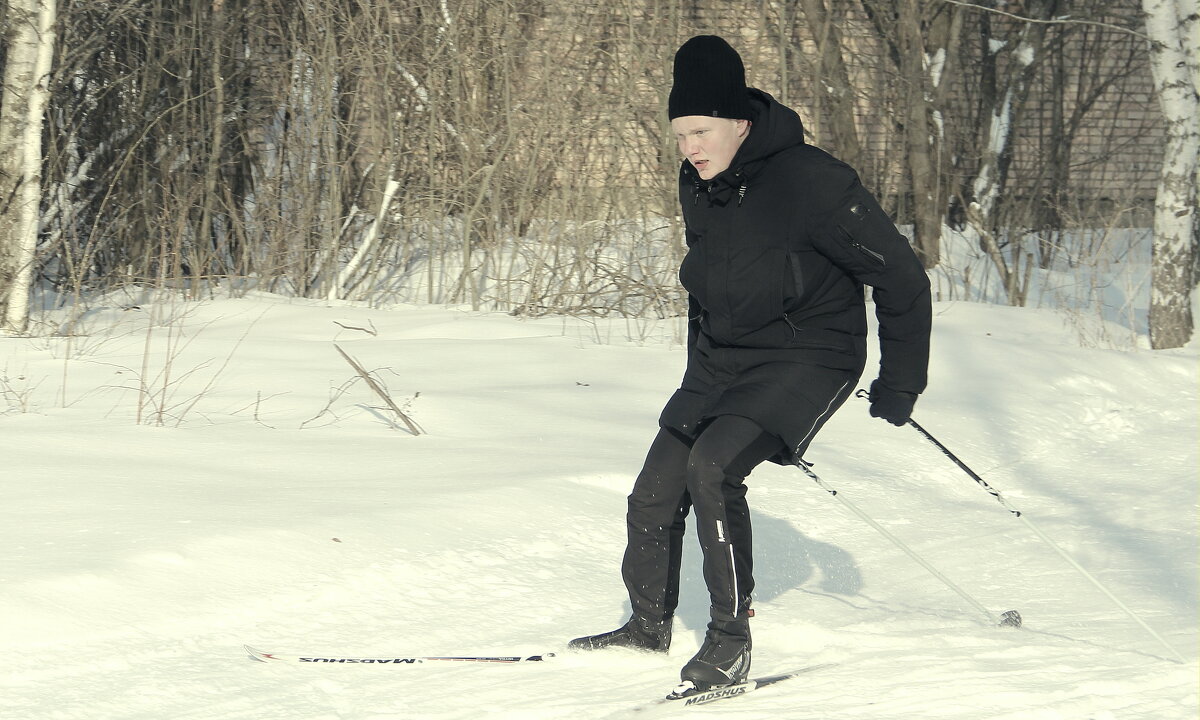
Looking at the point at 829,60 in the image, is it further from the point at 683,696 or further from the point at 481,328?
the point at 683,696

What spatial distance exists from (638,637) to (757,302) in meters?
1.10

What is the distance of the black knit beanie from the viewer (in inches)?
126

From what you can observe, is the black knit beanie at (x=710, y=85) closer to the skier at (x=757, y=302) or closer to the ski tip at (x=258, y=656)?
the skier at (x=757, y=302)

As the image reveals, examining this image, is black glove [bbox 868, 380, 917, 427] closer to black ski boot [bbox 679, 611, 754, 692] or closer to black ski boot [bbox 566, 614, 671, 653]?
black ski boot [bbox 679, 611, 754, 692]

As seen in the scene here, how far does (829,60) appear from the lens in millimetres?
13859

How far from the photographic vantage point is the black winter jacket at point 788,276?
3219 mm

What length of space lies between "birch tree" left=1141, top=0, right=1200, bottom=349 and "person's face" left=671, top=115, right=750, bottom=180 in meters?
7.41

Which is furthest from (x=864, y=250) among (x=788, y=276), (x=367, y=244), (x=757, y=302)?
(x=367, y=244)

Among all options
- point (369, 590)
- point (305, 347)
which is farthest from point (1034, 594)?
point (305, 347)

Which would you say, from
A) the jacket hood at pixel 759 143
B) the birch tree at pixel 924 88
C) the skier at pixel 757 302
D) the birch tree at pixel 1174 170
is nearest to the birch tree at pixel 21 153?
the skier at pixel 757 302

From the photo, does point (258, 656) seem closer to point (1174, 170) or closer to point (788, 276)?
point (788, 276)

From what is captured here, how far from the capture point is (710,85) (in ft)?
10.5

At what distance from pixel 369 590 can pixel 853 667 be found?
1.64 m

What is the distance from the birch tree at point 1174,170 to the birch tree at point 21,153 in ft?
26.5
